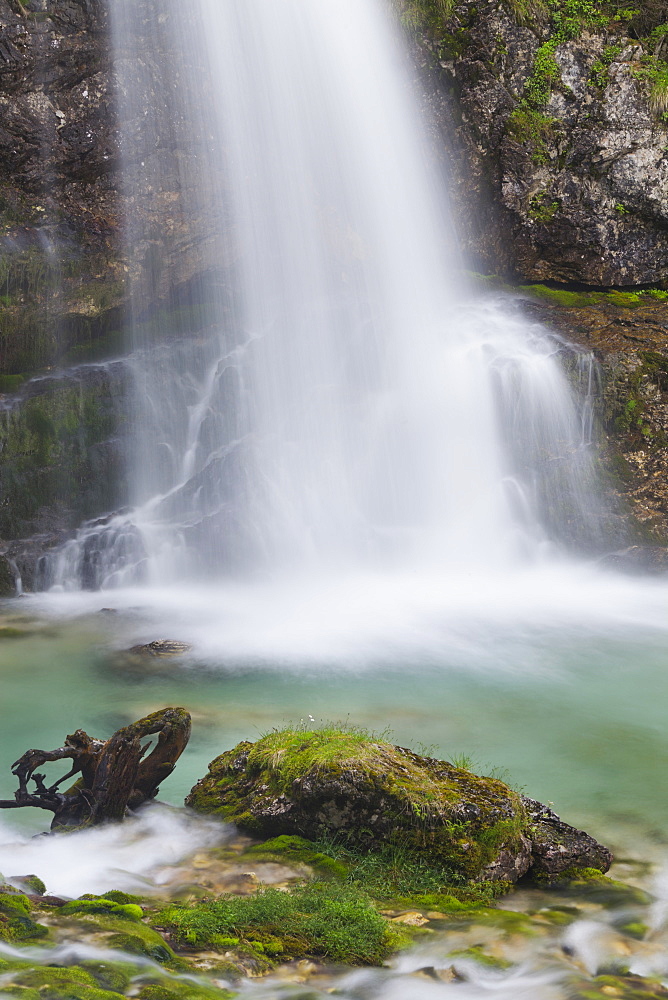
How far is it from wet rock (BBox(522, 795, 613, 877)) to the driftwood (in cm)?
227

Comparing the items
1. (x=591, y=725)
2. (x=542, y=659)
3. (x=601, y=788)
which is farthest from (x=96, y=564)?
(x=601, y=788)

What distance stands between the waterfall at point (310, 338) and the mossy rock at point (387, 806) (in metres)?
9.14

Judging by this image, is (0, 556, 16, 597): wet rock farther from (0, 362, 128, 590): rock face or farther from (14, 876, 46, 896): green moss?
(14, 876, 46, 896): green moss

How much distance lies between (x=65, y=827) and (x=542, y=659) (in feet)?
20.0

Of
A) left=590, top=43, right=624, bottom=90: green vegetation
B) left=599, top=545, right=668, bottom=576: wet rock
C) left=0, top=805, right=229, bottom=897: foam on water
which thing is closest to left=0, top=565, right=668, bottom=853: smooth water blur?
left=599, top=545, right=668, bottom=576: wet rock

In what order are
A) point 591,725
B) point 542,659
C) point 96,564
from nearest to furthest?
point 591,725 < point 542,659 < point 96,564

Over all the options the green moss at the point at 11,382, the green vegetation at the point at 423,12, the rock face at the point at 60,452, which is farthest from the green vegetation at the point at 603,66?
the green moss at the point at 11,382

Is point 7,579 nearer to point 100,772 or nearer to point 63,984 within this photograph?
point 100,772

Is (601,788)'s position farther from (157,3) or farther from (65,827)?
(157,3)

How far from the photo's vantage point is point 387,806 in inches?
177

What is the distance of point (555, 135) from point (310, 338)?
6.72 metres

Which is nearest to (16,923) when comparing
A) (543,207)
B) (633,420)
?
(633,420)

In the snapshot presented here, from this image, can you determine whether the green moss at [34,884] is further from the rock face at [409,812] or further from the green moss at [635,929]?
the green moss at [635,929]

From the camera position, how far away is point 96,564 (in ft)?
45.1
